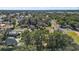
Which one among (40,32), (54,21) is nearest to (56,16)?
(54,21)

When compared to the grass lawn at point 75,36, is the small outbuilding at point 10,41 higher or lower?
lower

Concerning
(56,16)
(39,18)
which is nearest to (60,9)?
(56,16)

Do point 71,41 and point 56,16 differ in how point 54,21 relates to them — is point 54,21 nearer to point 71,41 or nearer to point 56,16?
point 56,16

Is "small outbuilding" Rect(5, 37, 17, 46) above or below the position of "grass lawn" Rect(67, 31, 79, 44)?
below

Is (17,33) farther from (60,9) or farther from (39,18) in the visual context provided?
(60,9)
